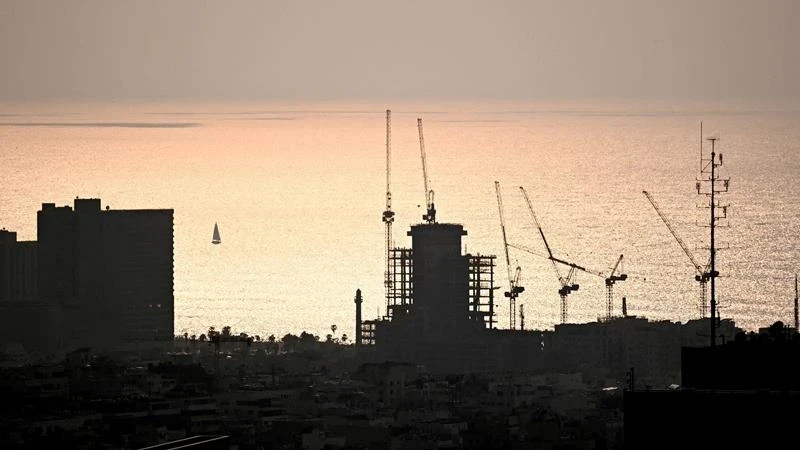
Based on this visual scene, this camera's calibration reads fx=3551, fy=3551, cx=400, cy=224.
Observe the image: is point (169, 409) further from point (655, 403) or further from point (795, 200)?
point (795, 200)

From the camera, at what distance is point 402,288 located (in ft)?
552

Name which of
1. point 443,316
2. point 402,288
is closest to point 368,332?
point 443,316

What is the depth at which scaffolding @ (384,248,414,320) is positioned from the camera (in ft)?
536

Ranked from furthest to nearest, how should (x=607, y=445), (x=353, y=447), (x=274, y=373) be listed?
(x=274, y=373), (x=353, y=447), (x=607, y=445)

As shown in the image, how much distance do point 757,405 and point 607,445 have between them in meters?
55.2

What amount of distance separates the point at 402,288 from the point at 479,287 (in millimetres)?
5353

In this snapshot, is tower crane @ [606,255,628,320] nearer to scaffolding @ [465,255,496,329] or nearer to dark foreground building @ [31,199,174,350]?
scaffolding @ [465,255,496,329]

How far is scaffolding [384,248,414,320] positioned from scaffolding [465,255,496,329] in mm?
2892

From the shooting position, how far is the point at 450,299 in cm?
16450

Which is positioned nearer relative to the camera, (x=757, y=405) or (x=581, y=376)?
(x=757, y=405)

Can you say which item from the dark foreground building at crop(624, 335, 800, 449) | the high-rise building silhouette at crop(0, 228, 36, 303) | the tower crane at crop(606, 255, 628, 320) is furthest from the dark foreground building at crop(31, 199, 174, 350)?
the dark foreground building at crop(624, 335, 800, 449)

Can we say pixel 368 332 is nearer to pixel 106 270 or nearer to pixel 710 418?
pixel 106 270

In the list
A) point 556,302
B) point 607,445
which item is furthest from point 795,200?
point 607,445

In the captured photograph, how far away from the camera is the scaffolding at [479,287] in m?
162
